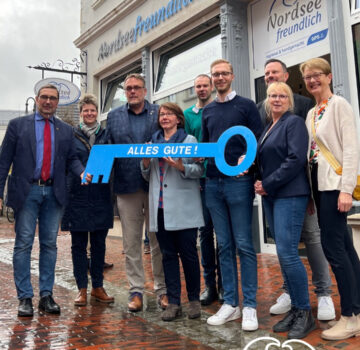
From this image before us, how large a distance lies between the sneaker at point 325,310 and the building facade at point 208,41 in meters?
3.25

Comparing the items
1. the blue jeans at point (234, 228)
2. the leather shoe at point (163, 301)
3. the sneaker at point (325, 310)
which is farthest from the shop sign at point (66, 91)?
the sneaker at point (325, 310)

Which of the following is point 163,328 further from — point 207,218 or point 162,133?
point 162,133

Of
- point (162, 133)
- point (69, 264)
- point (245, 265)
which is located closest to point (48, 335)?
point (245, 265)

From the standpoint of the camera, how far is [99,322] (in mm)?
3617

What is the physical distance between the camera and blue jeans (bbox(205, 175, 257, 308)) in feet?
11.1

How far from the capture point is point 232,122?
11.5 ft

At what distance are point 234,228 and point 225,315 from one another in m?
0.74

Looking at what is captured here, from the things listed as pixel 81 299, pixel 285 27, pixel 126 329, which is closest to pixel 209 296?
pixel 126 329

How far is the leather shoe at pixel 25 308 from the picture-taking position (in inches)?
150

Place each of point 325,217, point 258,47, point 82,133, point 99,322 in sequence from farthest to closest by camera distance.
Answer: point 258,47 < point 82,133 < point 99,322 < point 325,217

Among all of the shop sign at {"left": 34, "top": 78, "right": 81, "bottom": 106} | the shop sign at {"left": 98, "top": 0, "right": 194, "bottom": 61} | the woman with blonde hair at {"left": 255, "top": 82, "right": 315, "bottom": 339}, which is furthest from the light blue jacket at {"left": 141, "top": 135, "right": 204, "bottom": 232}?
the shop sign at {"left": 34, "top": 78, "right": 81, "bottom": 106}

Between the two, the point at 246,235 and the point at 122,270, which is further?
the point at 122,270

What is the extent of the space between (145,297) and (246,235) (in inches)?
64.6

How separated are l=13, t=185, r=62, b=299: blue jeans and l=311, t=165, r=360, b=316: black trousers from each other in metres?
2.55
